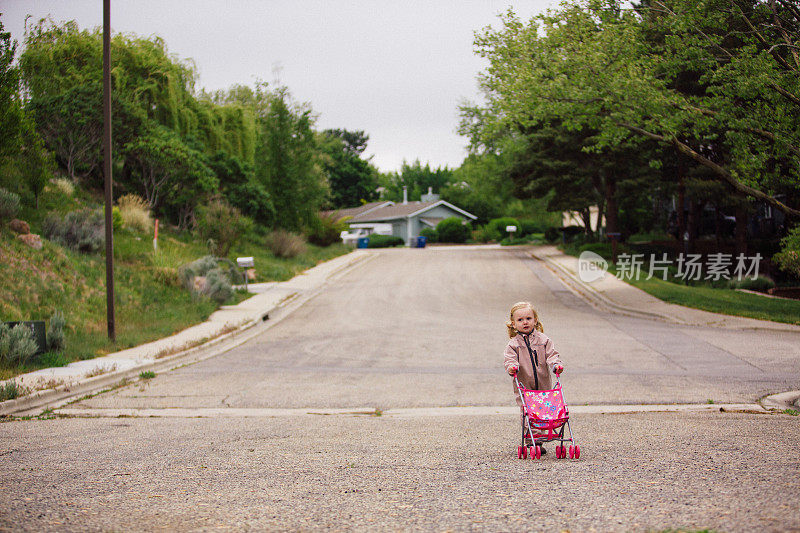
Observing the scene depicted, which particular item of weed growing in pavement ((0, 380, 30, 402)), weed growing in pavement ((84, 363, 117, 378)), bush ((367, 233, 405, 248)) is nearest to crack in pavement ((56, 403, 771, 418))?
weed growing in pavement ((0, 380, 30, 402))

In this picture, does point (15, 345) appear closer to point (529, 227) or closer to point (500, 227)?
point (500, 227)

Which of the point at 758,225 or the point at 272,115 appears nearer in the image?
the point at 758,225

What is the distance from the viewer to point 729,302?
2080cm

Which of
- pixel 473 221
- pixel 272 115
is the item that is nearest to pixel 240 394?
pixel 272 115

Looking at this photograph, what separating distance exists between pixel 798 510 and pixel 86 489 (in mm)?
4932

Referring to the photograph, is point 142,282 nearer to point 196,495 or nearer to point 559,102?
point 559,102

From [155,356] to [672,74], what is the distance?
51.1 ft

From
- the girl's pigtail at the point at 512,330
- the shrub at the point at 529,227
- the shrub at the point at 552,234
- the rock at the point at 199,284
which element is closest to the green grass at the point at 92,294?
the rock at the point at 199,284

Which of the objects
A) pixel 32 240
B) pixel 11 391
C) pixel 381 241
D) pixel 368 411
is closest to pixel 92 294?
pixel 32 240

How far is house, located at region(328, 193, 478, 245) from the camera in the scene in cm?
→ 7144

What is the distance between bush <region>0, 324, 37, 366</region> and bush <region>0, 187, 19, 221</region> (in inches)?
297

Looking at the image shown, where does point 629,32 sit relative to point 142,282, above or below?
above

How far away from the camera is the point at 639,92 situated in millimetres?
18125

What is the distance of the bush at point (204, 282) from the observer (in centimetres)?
2114
